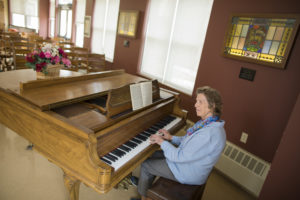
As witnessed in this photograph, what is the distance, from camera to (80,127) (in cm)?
118

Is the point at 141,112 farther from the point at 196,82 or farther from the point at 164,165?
the point at 196,82

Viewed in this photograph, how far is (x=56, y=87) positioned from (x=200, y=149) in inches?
50.2

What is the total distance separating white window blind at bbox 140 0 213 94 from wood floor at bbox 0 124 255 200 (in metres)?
1.53

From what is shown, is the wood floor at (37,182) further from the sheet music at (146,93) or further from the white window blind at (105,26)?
the white window blind at (105,26)

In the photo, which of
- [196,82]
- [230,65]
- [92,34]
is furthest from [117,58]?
[230,65]

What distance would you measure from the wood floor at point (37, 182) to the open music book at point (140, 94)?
1004mm

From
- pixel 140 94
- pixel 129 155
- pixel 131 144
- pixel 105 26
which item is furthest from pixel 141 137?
pixel 105 26

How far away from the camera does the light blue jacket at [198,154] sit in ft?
4.46

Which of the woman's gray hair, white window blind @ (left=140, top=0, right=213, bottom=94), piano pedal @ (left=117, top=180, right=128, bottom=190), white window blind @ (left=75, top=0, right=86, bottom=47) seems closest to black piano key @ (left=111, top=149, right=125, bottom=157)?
the woman's gray hair

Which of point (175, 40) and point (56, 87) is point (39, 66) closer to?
point (56, 87)

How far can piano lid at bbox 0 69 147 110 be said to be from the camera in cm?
140

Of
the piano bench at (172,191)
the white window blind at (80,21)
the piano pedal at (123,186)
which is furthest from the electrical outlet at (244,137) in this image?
the white window blind at (80,21)

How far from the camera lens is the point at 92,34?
5512 millimetres

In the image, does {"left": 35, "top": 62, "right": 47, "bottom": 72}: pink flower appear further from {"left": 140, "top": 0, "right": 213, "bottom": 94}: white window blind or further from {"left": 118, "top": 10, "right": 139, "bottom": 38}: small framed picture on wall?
{"left": 118, "top": 10, "right": 139, "bottom": 38}: small framed picture on wall
